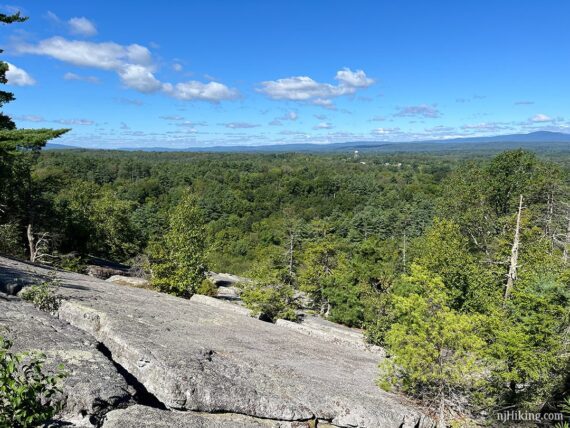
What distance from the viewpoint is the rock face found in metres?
7.73

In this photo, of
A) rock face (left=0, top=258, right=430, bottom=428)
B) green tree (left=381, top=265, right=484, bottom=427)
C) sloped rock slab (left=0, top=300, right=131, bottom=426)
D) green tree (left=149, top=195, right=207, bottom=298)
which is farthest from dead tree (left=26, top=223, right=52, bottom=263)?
green tree (left=381, top=265, right=484, bottom=427)

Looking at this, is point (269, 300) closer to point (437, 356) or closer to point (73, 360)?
point (437, 356)

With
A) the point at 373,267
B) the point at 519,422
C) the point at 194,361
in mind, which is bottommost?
the point at 373,267

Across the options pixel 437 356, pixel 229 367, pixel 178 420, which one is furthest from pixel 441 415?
pixel 178 420

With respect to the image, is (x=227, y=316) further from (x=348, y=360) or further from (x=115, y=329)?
(x=115, y=329)

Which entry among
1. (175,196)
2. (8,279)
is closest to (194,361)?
(8,279)

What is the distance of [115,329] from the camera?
364 inches

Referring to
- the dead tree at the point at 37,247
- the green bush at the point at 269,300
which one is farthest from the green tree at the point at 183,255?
the dead tree at the point at 37,247

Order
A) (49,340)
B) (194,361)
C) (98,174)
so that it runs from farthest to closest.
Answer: (98,174)
(194,361)
(49,340)

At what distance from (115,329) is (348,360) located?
6.73 meters

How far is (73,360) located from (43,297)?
3.99 meters

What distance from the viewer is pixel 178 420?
22.2ft

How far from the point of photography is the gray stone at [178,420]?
6363 mm

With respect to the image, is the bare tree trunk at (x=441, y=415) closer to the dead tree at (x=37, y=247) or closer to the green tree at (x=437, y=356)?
the green tree at (x=437, y=356)
